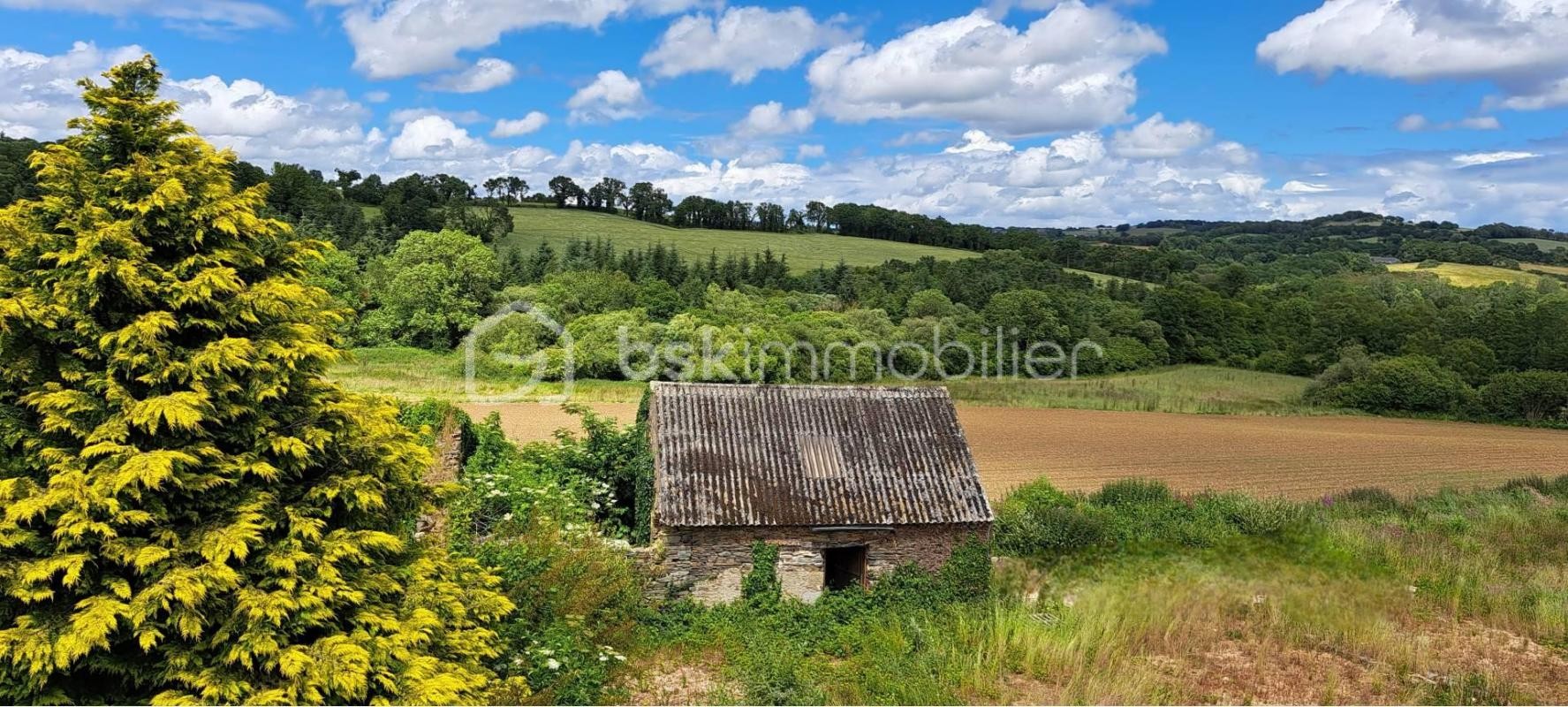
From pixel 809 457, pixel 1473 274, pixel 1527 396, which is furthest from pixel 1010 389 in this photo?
pixel 1473 274

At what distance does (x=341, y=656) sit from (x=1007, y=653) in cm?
861

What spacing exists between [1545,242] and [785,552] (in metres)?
180

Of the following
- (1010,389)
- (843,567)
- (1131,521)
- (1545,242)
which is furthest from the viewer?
(1545,242)

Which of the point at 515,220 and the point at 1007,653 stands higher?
the point at 515,220

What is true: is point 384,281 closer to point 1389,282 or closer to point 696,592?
point 696,592

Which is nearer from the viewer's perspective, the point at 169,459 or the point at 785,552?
the point at 169,459

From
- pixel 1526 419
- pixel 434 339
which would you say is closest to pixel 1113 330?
pixel 1526 419

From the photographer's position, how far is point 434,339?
198 feet

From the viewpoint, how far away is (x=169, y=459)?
22.2 feet

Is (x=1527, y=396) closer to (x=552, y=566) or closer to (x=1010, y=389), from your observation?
(x=1010, y=389)

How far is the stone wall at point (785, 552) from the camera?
52.6ft

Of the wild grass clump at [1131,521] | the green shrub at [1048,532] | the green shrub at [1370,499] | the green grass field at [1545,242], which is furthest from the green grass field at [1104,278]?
the green grass field at [1545,242]

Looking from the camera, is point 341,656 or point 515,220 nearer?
point 341,656

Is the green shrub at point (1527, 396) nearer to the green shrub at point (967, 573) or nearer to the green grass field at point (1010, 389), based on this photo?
the green grass field at point (1010, 389)
